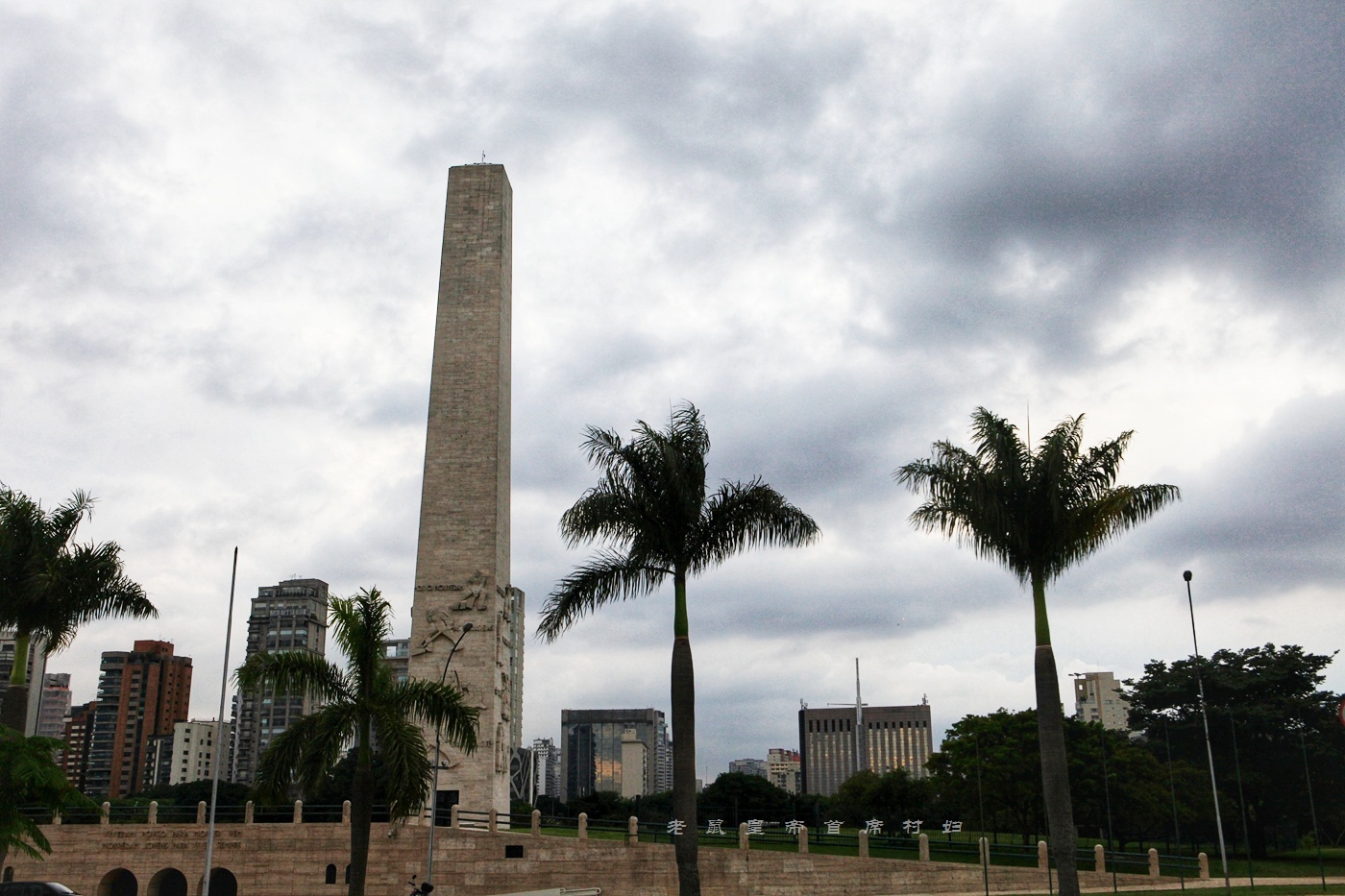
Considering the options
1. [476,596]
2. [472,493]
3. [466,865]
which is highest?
[472,493]

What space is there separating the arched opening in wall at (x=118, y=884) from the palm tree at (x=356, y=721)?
21.5 metres

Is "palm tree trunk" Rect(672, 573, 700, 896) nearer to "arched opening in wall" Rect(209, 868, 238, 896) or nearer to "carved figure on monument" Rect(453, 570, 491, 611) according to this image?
"carved figure on monument" Rect(453, 570, 491, 611)

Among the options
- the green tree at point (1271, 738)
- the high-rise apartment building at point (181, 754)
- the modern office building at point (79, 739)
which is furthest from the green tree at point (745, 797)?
the modern office building at point (79, 739)

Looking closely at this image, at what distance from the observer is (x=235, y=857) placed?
39125 millimetres

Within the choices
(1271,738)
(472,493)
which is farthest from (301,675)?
(1271,738)

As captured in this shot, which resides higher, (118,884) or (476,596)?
(476,596)

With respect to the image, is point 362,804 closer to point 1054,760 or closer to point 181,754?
point 1054,760

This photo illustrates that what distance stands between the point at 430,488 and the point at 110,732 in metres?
155

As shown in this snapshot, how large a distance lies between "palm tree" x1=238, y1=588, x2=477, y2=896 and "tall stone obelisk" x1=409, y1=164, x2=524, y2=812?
737 inches

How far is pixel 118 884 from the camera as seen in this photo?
45188 millimetres

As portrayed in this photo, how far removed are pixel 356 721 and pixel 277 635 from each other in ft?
532

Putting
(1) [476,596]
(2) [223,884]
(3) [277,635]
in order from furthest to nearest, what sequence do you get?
(3) [277,635] → (2) [223,884] → (1) [476,596]

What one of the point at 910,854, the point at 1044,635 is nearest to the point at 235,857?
the point at 910,854

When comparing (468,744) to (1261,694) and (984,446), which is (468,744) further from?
(1261,694)
